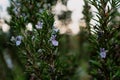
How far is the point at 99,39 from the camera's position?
351 cm

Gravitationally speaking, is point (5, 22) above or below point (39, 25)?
above

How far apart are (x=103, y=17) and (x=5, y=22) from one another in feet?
6.97

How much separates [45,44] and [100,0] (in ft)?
2.40

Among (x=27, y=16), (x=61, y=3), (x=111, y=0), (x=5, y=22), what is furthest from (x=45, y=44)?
(x=61, y=3)

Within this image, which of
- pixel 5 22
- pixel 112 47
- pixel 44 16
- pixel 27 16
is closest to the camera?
pixel 44 16

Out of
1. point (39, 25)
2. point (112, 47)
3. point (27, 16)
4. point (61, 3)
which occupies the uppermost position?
point (61, 3)

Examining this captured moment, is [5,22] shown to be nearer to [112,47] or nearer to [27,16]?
[27,16]

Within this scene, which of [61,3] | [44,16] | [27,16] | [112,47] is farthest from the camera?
[61,3]

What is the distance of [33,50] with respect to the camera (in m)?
3.48

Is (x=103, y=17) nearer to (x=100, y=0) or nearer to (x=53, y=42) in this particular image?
(x=100, y=0)

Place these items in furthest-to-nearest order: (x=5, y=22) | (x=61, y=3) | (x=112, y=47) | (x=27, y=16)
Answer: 1. (x=61, y=3)
2. (x=5, y=22)
3. (x=27, y=16)
4. (x=112, y=47)

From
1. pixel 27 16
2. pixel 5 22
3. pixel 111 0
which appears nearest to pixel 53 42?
pixel 111 0

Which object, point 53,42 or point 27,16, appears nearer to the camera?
point 53,42

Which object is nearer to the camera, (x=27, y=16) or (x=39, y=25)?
(x=39, y=25)
